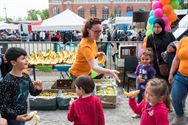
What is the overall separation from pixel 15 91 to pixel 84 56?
1.17 m

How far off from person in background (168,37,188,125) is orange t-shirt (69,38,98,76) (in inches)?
49.6

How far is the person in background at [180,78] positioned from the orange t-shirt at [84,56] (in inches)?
49.6

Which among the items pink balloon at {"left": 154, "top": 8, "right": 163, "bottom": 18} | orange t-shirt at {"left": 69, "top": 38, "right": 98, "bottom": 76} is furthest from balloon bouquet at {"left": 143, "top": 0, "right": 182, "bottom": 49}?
orange t-shirt at {"left": 69, "top": 38, "right": 98, "bottom": 76}

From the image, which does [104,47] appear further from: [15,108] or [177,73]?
[15,108]

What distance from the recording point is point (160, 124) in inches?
104

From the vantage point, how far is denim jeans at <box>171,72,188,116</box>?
421cm

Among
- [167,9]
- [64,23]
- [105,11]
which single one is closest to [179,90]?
[167,9]

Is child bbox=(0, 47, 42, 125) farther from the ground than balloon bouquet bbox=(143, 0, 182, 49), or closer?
closer

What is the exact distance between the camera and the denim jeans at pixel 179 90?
4.21 m

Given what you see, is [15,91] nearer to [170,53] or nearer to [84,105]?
[84,105]

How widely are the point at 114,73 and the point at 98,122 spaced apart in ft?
1.94

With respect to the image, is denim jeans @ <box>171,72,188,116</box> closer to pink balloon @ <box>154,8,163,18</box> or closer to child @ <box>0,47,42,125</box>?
child @ <box>0,47,42,125</box>

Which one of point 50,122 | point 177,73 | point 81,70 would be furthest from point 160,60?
point 50,122

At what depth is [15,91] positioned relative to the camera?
9.00 feet
